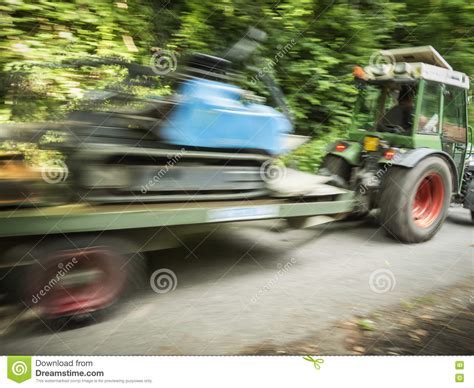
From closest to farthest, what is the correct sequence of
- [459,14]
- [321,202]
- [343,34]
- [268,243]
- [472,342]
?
1. [472,342]
2. [321,202]
3. [268,243]
4. [459,14]
5. [343,34]

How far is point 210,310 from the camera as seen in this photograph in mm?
2557

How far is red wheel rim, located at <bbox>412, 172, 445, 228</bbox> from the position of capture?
4.08 m

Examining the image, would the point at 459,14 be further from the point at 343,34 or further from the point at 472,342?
the point at 472,342

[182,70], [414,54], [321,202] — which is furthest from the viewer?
[414,54]

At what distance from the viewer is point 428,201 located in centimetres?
419

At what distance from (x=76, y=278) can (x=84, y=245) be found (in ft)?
0.64

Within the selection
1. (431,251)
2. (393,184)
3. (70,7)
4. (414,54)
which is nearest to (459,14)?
(414,54)

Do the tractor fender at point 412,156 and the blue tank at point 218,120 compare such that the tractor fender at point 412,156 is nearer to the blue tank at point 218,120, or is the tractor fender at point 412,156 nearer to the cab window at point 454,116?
the cab window at point 454,116

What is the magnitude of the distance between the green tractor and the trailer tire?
2209 mm

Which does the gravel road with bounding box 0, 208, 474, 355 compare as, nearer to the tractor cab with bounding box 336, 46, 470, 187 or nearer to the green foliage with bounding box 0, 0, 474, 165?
the tractor cab with bounding box 336, 46, 470, 187

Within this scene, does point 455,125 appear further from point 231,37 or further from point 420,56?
point 231,37

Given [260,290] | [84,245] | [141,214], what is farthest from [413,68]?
[84,245]

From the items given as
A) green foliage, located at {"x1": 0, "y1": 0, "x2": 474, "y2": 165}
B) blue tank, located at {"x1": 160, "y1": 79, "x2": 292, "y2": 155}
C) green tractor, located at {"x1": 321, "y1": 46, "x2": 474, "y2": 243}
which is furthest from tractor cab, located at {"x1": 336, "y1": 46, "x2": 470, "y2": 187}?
blue tank, located at {"x1": 160, "y1": 79, "x2": 292, "y2": 155}

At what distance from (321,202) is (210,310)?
1.27 metres
